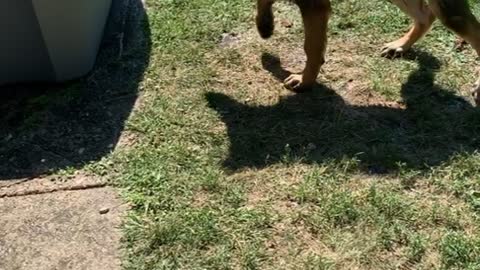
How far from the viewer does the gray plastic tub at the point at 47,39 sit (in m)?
4.12

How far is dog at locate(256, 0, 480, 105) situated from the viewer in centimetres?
394

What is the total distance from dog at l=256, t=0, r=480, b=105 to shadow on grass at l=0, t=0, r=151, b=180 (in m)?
0.95

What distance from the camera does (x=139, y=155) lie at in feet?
12.5

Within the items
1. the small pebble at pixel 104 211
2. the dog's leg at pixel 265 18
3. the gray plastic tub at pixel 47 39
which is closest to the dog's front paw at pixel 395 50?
the dog's leg at pixel 265 18

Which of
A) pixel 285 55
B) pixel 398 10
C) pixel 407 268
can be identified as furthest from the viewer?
pixel 398 10

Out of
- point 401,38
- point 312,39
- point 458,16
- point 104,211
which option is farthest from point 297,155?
point 401,38

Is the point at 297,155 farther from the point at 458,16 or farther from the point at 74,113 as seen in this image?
the point at 74,113

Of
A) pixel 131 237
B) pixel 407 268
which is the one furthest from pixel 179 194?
pixel 407 268

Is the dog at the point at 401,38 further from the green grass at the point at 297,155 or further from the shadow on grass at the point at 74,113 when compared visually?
the shadow on grass at the point at 74,113

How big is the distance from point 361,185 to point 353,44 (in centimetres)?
146

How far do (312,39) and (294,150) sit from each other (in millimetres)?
708

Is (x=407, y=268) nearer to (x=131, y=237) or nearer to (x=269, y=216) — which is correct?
(x=269, y=216)

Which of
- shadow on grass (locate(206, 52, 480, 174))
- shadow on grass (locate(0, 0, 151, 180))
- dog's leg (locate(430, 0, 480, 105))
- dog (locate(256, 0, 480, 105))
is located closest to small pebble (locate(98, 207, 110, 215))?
shadow on grass (locate(0, 0, 151, 180))

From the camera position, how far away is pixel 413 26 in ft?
15.0
